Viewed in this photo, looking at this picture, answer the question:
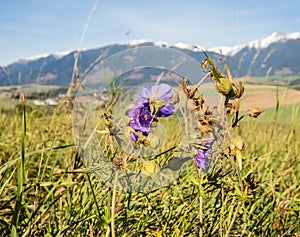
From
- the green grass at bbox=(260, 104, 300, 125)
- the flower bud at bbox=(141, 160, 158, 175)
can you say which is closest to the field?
the flower bud at bbox=(141, 160, 158, 175)

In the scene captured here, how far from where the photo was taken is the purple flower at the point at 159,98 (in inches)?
30.3

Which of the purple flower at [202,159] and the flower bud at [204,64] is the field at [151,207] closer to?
the purple flower at [202,159]

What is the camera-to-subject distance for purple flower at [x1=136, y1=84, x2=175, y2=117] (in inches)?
30.3

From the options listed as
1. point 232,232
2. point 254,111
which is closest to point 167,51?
point 254,111

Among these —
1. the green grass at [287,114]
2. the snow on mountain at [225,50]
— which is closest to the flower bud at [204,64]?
the snow on mountain at [225,50]

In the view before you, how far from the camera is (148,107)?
30.6 inches

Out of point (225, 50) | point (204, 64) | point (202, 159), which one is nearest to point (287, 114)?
point (225, 50)

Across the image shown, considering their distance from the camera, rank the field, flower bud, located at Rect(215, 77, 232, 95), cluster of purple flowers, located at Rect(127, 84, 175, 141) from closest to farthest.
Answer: flower bud, located at Rect(215, 77, 232, 95), cluster of purple flowers, located at Rect(127, 84, 175, 141), the field

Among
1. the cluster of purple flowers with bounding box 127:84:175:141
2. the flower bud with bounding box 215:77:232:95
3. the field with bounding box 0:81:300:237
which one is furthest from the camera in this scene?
the field with bounding box 0:81:300:237

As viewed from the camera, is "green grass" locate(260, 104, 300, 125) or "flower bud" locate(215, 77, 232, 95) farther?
"green grass" locate(260, 104, 300, 125)

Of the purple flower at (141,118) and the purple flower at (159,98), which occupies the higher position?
the purple flower at (159,98)

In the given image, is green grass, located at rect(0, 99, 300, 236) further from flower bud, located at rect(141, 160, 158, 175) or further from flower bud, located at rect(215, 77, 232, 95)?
flower bud, located at rect(215, 77, 232, 95)

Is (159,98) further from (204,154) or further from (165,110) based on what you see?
(204,154)

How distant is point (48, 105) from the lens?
4.04m
